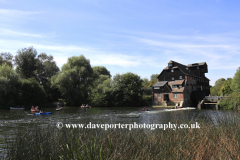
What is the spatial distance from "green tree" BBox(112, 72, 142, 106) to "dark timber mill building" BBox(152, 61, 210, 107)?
17.2 feet

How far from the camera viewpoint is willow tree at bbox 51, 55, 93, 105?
55.0 m

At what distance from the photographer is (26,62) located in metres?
54.3

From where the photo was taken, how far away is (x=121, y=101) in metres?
58.2

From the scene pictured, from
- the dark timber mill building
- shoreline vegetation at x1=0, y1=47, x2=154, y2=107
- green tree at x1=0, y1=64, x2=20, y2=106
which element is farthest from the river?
shoreline vegetation at x1=0, y1=47, x2=154, y2=107

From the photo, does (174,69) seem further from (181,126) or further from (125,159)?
(125,159)

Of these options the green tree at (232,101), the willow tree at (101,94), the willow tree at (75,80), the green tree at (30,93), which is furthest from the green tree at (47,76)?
the green tree at (232,101)

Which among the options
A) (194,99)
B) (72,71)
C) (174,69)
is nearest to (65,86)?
(72,71)

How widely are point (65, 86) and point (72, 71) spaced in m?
4.70

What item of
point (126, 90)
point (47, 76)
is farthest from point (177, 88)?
point (47, 76)

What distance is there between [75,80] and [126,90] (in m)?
14.6

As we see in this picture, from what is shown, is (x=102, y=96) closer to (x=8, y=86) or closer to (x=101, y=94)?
(x=101, y=94)

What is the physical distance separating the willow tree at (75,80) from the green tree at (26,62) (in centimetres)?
658

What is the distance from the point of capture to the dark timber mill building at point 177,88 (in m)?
52.8

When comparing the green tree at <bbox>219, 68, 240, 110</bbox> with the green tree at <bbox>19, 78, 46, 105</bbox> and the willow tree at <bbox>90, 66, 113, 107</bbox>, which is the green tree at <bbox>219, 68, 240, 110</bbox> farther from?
the green tree at <bbox>19, 78, 46, 105</bbox>
